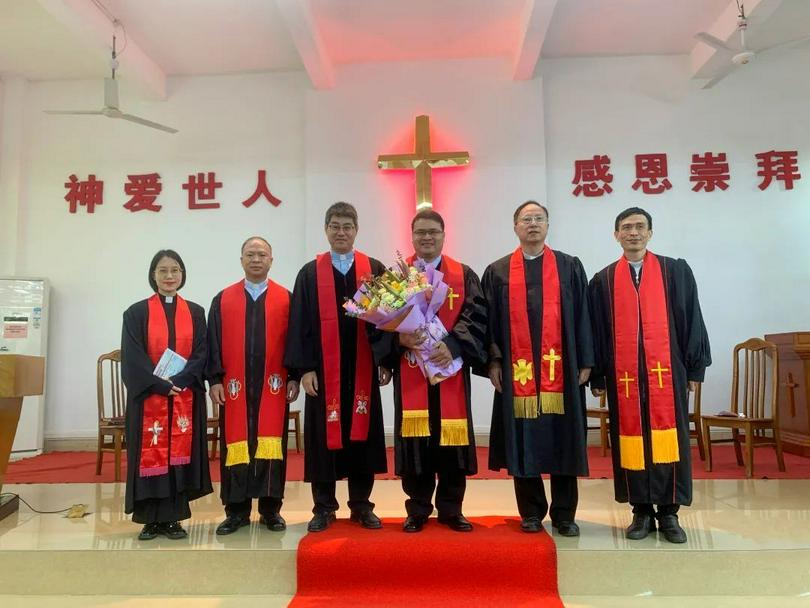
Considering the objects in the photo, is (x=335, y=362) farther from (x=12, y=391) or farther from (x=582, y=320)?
(x=12, y=391)

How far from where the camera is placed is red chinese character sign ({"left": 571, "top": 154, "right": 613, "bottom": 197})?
618cm

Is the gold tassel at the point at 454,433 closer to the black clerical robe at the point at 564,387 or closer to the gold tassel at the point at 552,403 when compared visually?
the black clerical robe at the point at 564,387

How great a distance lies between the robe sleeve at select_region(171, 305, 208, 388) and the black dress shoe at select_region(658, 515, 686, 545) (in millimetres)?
2335

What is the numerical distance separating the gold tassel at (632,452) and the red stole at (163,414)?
2104mm

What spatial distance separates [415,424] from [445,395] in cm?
20

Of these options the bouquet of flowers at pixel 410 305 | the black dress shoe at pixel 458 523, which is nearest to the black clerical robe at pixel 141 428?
the bouquet of flowers at pixel 410 305

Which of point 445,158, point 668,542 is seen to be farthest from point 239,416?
point 445,158

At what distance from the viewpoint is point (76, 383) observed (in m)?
6.36

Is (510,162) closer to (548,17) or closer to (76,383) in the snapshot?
(548,17)

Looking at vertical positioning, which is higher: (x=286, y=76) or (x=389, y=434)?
(x=286, y=76)

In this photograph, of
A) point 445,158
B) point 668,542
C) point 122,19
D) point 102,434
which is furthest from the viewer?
point 445,158

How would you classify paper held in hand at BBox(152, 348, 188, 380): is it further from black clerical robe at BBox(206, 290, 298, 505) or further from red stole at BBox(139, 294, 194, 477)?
black clerical robe at BBox(206, 290, 298, 505)

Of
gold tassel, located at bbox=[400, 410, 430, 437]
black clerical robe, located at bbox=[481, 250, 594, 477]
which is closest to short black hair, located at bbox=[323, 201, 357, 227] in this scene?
black clerical robe, located at bbox=[481, 250, 594, 477]

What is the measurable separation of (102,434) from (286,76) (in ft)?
13.2
